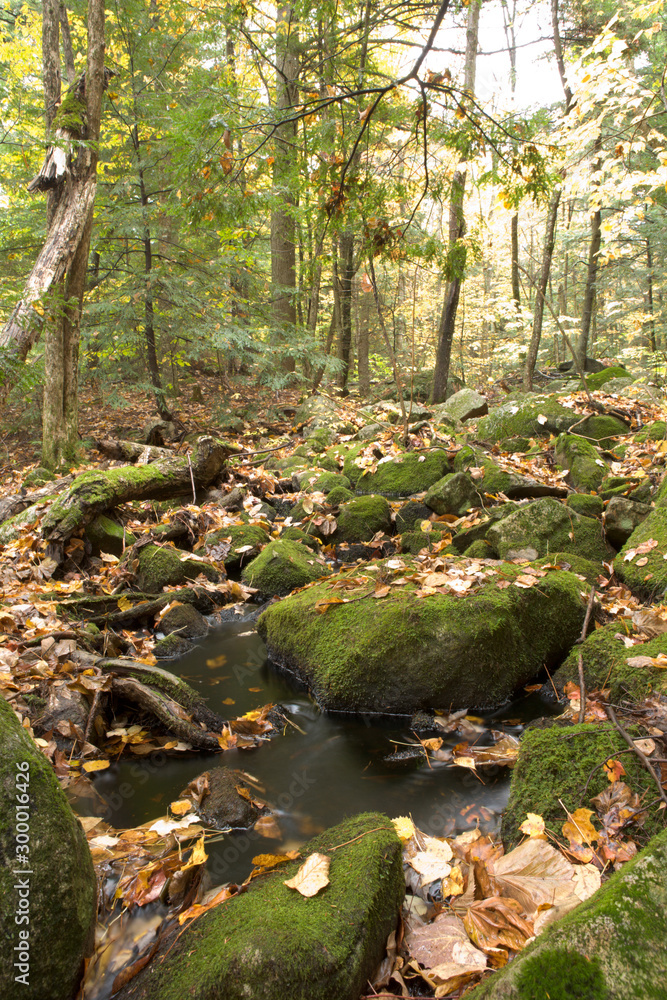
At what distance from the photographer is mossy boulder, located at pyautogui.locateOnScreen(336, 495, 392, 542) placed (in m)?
6.57

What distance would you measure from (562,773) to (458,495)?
13.5 feet

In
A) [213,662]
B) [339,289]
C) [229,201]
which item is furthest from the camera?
[339,289]

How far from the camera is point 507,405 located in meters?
9.16

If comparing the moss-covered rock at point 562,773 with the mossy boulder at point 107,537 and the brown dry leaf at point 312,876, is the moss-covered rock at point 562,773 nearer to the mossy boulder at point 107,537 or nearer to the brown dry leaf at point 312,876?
the brown dry leaf at point 312,876

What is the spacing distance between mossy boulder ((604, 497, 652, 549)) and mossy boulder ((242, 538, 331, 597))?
2787 millimetres

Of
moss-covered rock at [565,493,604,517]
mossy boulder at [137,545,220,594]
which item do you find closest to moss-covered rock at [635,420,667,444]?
moss-covered rock at [565,493,604,517]

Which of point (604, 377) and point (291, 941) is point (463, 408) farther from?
point (291, 941)

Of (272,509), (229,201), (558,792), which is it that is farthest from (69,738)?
(272,509)

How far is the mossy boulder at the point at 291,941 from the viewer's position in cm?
163

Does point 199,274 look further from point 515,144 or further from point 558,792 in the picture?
point 558,792

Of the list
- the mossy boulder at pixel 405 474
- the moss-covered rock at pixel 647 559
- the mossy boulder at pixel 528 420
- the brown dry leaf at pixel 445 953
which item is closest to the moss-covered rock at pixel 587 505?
the moss-covered rock at pixel 647 559

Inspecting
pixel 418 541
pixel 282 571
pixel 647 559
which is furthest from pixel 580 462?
pixel 282 571

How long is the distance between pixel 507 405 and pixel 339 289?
719 cm

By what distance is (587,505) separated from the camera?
547cm
